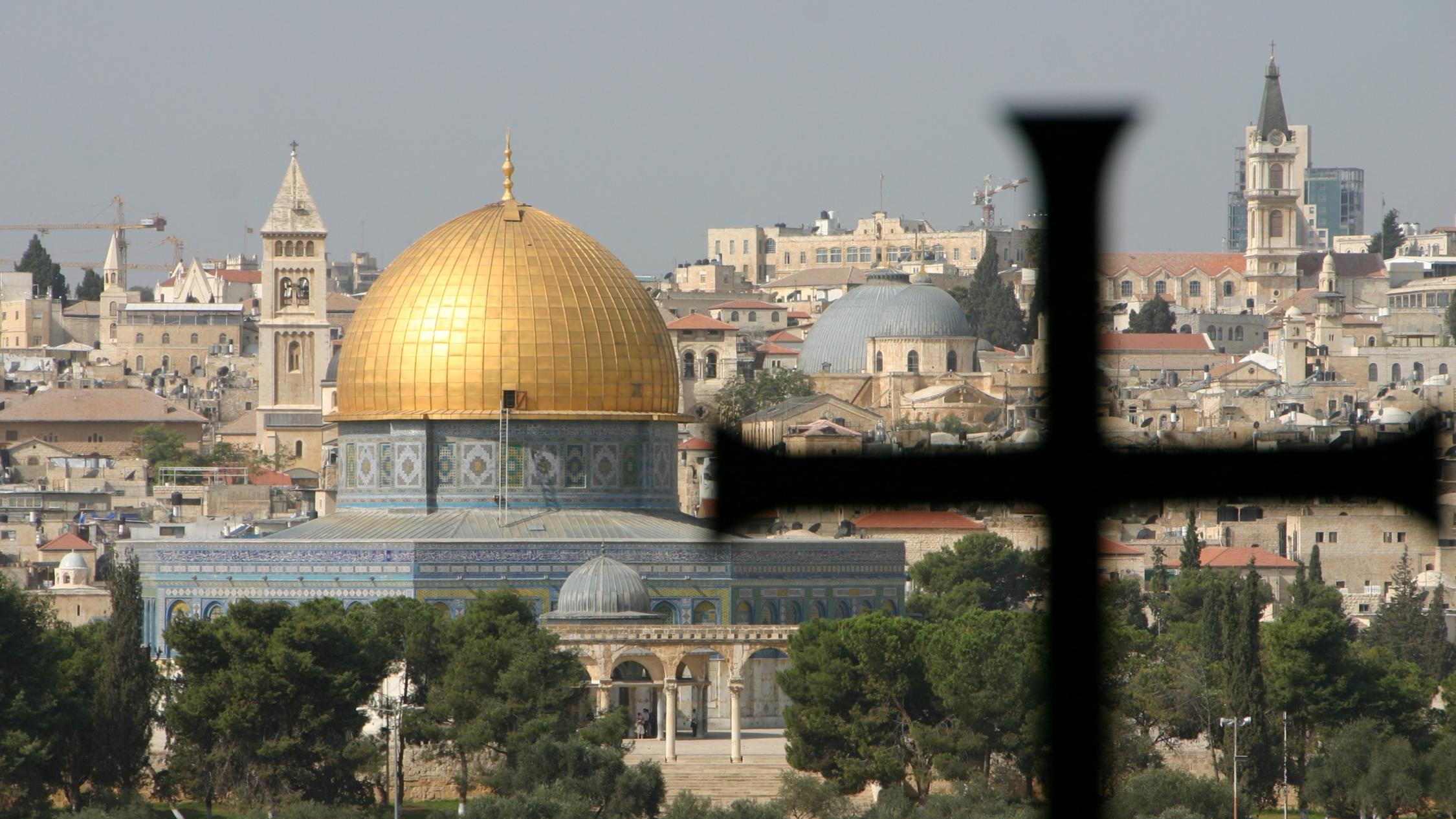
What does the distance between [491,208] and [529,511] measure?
4.18m

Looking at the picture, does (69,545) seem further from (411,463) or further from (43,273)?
(43,273)

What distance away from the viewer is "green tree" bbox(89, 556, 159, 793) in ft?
A: 78.6

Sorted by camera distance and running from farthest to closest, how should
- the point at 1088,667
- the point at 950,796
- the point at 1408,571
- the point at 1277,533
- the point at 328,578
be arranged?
the point at 1277,533 → the point at 1408,571 → the point at 328,578 → the point at 950,796 → the point at 1088,667

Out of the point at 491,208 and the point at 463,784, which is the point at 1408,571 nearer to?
the point at 491,208

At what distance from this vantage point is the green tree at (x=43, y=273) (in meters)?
105

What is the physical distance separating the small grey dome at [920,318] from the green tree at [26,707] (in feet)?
155

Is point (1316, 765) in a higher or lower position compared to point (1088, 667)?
lower

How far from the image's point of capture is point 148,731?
24.8 meters

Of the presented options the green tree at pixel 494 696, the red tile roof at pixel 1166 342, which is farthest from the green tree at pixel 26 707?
the red tile roof at pixel 1166 342

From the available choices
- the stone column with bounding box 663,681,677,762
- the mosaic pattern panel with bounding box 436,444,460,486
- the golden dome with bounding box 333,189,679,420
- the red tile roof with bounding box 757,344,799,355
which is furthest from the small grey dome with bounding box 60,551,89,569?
the red tile roof with bounding box 757,344,799,355

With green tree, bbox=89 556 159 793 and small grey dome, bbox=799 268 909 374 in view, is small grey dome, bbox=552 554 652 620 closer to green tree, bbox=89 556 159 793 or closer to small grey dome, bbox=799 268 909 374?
green tree, bbox=89 556 159 793

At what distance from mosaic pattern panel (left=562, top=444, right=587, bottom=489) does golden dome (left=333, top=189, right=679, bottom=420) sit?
1.51ft

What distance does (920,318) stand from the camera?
7175 cm

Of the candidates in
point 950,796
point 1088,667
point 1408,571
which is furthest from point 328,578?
point 1088,667
